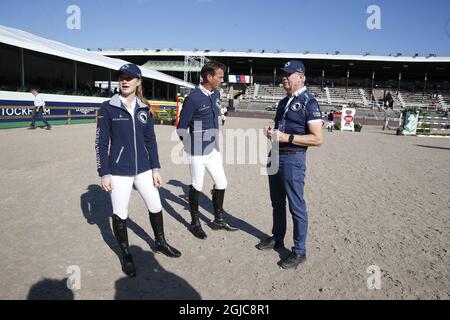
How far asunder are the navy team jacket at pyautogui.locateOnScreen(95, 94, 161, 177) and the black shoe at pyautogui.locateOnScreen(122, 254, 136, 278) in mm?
839

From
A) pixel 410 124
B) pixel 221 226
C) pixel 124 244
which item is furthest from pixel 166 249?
pixel 410 124

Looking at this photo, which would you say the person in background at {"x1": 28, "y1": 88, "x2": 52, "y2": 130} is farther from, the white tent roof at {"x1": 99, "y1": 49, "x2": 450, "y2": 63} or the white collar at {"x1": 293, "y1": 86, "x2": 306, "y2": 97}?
the white tent roof at {"x1": 99, "y1": 49, "x2": 450, "y2": 63}

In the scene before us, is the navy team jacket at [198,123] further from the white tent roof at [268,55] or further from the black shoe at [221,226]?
the white tent roof at [268,55]

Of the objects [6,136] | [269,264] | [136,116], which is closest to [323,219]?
[269,264]

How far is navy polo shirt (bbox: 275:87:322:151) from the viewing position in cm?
304

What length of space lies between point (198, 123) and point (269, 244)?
5.53 feet

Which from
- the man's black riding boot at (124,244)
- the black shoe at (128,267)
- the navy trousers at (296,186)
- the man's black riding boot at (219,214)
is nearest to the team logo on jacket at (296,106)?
the navy trousers at (296,186)

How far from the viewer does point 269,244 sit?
369 centimetres

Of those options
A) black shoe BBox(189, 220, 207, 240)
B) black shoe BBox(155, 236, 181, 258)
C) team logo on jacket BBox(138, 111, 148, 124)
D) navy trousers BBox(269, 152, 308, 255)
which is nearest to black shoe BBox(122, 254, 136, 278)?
black shoe BBox(155, 236, 181, 258)

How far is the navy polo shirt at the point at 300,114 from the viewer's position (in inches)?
119

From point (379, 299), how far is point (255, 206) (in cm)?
269

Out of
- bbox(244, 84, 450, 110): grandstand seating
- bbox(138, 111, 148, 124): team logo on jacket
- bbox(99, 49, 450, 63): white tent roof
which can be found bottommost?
bbox(138, 111, 148, 124): team logo on jacket

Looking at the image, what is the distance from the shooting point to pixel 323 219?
471cm
